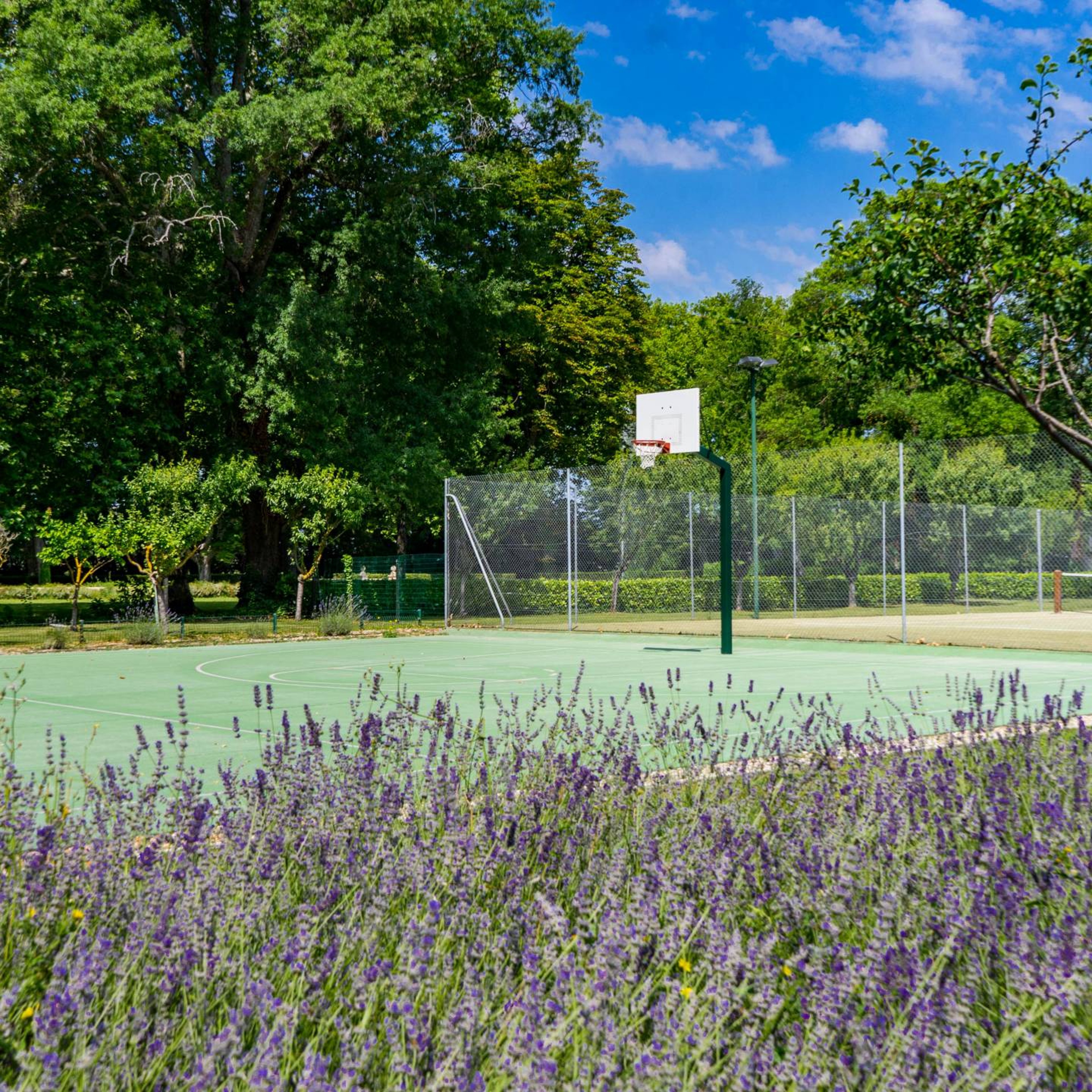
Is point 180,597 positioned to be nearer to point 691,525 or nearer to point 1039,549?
point 691,525

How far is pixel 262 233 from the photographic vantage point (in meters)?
29.5

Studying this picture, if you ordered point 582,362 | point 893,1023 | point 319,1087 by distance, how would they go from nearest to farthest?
point 319,1087, point 893,1023, point 582,362

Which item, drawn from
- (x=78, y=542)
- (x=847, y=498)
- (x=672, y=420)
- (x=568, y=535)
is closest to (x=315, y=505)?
(x=78, y=542)

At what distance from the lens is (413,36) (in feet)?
83.9

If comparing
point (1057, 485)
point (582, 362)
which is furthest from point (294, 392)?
point (1057, 485)

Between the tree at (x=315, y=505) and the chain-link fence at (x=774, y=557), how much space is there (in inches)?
109

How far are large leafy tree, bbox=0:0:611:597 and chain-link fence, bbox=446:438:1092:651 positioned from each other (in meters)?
4.31

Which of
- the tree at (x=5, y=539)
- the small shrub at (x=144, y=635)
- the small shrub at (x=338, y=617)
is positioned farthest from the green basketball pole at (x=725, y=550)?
the tree at (x=5, y=539)

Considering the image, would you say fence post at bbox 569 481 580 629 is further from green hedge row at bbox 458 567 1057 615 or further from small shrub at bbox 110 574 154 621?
small shrub at bbox 110 574 154 621

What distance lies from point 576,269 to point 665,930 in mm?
36862

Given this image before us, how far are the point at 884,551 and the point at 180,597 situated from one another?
16525mm

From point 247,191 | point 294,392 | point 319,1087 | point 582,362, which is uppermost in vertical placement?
point 247,191

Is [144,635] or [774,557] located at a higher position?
[774,557]

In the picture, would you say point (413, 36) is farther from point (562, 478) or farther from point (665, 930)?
point (665, 930)
